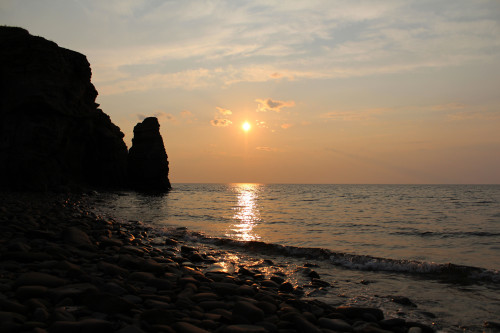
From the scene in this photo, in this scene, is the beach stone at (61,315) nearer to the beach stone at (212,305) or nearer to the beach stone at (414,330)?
the beach stone at (212,305)

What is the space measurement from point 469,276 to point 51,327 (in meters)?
9.18

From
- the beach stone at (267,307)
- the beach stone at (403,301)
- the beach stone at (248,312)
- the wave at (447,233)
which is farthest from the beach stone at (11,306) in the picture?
the wave at (447,233)

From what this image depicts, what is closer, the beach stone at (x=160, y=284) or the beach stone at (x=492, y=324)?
the beach stone at (x=492, y=324)

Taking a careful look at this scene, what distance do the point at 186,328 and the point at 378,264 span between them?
7.12 m

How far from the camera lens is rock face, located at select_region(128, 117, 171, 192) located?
5925 centimetres

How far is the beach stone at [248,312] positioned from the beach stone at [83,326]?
1.63 m

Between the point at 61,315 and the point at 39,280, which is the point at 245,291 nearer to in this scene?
the point at 61,315

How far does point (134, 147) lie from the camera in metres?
60.7

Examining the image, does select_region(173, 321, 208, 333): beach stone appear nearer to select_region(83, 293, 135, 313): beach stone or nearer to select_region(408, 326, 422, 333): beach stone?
select_region(83, 293, 135, 313): beach stone

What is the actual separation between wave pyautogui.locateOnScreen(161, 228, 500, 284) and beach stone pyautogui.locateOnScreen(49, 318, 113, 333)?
7.40 m

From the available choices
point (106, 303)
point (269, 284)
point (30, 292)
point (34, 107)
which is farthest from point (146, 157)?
point (106, 303)

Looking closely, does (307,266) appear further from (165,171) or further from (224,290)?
(165,171)

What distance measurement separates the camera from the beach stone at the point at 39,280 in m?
4.37

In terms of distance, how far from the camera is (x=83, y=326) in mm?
3309
